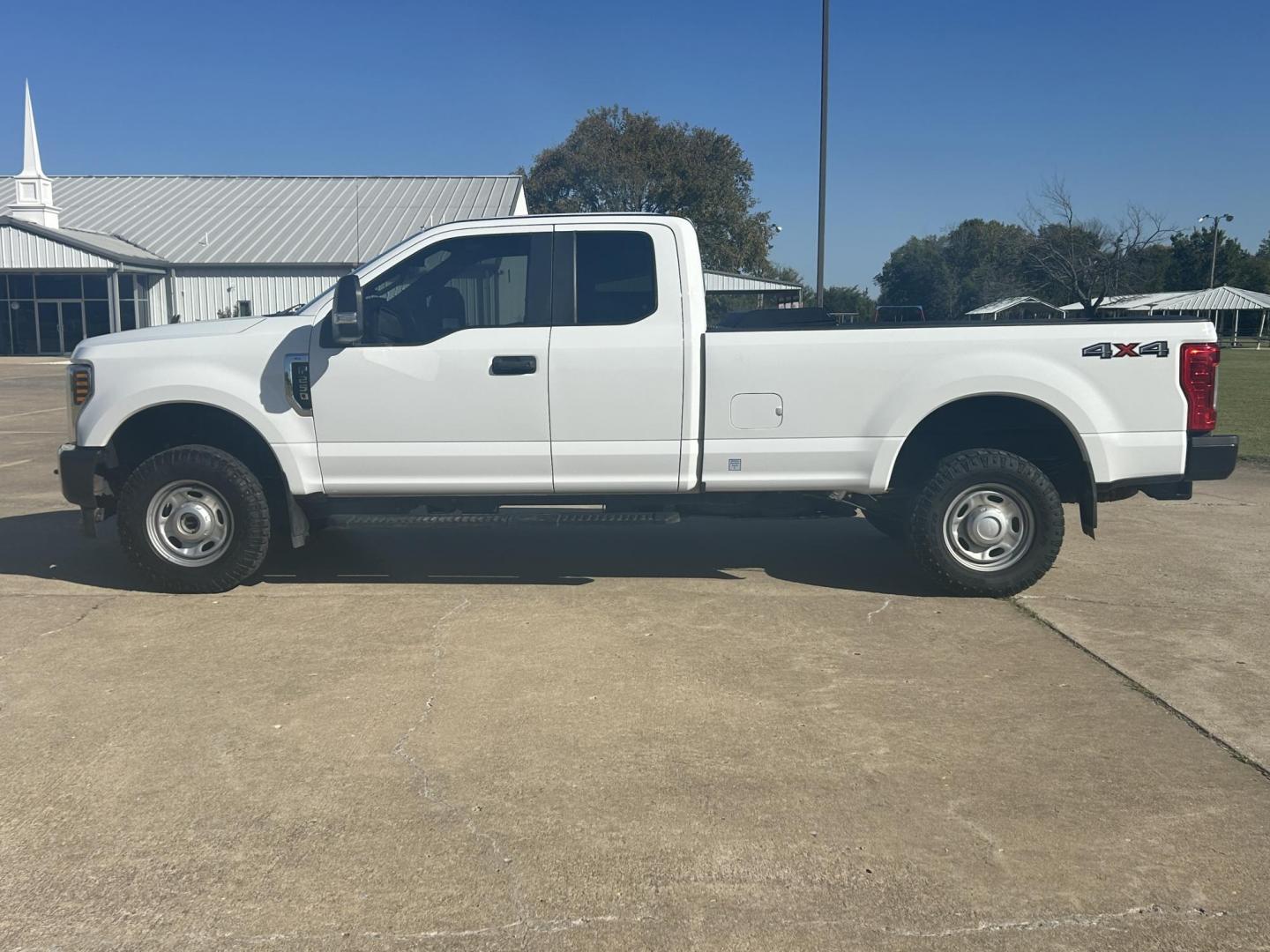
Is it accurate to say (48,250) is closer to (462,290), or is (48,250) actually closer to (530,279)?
(462,290)

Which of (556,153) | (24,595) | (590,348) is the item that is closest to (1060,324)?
(590,348)

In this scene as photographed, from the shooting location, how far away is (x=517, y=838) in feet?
11.9

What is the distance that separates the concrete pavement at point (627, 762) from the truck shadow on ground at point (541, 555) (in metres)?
0.10

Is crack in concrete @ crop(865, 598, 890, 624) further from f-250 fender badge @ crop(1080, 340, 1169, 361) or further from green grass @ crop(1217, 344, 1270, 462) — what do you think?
green grass @ crop(1217, 344, 1270, 462)

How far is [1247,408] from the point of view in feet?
68.7

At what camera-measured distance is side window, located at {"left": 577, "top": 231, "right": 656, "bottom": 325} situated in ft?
21.1

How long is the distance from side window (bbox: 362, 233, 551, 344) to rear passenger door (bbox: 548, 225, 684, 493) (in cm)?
14

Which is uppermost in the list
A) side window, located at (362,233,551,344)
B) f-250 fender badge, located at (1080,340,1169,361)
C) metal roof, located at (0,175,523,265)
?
metal roof, located at (0,175,523,265)

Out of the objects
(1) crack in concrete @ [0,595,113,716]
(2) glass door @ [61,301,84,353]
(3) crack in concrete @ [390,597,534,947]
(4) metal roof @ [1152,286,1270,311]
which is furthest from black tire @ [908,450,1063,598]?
(4) metal roof @ [1152,286,1270,311]

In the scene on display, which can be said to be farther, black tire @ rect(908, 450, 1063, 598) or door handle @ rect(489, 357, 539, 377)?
black tire @ rect(908, 450, 1063, 598)

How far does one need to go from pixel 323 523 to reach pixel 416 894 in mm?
4288

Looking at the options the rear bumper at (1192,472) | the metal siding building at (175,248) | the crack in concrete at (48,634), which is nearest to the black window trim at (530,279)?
the crack in concrete at (48,634)

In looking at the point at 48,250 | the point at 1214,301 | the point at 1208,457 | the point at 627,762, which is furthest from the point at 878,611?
the point at 1214,301

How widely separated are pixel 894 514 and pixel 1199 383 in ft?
6.01
